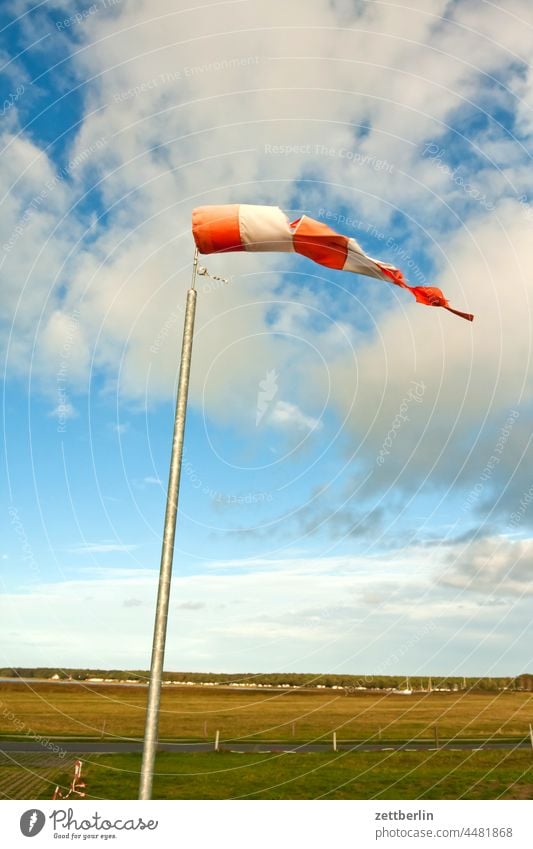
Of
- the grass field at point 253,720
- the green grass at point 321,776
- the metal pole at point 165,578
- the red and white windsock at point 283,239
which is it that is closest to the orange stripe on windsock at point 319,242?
the red and white windsock at point 283,239

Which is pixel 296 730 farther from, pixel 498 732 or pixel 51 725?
pixel 51 725

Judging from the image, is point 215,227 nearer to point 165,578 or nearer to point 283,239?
point 283,239

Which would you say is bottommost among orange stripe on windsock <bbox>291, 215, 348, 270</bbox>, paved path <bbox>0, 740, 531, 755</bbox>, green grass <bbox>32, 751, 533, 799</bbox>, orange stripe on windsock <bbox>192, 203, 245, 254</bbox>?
green grass <bbox>32, 751, 533, 799</bbox>

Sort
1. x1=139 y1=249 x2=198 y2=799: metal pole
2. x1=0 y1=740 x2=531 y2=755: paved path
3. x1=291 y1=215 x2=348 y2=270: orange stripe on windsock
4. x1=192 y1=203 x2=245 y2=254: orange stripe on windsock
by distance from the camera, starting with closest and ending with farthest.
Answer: x1=139 y1=249 x2=198 y2=799: metal pole < x1=192 y1=203 x2=245 y2=254: orange stripe on windsock < x1=291 y1=215 x2=348 y2=270: orange stripe on windsock < x1=0 y1=740 x2=531 y2=755: paved path

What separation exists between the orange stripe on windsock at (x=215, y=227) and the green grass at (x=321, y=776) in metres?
21.4

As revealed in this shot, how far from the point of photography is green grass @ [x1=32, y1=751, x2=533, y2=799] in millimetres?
25391

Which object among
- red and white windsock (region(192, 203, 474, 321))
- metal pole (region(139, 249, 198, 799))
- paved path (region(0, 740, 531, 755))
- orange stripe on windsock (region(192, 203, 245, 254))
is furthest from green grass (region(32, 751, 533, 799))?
orange stripe on windsock (region(192, 203, 245, 254))

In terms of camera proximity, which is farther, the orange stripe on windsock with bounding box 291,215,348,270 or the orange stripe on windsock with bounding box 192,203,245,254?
the orange stripe on windsock with bounding box 291,215,348,270

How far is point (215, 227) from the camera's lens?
11.2 meters

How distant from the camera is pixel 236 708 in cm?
9431

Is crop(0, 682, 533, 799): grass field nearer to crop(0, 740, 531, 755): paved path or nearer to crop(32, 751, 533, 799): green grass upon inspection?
crop(32, 751, 533, 799): green grass

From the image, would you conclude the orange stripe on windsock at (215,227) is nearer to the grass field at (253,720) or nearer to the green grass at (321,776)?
the green grass at (321,776)

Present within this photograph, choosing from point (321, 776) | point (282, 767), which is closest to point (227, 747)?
point (282, 767)
